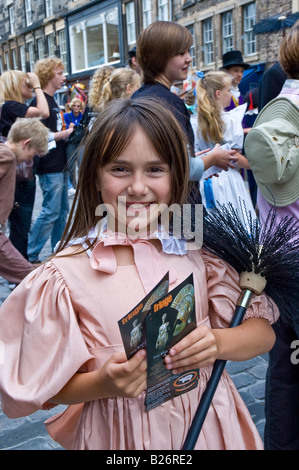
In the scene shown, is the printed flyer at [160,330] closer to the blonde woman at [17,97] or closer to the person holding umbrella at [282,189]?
the person holding umbrella at [282,189]

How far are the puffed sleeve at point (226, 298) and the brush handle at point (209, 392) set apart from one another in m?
0.06

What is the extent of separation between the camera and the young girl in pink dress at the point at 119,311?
4.05ft

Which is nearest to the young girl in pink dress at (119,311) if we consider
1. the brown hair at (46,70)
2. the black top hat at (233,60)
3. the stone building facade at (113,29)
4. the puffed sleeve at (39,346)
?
the puffed sleeve at (39,346)

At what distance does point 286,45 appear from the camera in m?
1.87

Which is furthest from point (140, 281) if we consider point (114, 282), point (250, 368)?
point (250, 368)

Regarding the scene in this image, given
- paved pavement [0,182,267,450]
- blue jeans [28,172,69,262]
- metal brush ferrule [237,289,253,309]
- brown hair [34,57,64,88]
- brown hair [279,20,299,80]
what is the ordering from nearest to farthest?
metal brush ferrule [237,289,253,309]
brown hair [279,20,299,80]
paved pavement [0,182,267,450]
blue jeans [28,172,69,262]
brown hair [34,57,64,88]

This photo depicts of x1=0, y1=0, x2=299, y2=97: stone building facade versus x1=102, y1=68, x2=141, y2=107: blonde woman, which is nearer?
x1=102, y1=68, x2=141, y2=107: blonde woman

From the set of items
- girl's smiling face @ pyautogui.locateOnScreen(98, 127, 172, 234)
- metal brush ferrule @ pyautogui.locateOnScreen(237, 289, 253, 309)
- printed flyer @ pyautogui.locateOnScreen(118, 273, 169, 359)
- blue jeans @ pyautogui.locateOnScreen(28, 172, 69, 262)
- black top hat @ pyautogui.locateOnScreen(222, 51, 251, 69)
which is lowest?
blue jeans @ pyautogui.locateOnScreen(28, 172, 69, 262)

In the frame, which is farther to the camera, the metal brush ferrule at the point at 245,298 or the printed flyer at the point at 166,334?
the metal brush ferrule at the point at 245,298

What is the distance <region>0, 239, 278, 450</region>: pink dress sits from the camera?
124cm

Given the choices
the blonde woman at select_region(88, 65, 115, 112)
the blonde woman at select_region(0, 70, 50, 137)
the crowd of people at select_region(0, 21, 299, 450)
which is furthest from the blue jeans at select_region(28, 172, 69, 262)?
the crowd of people at select_region(0, 21, 299, 450)

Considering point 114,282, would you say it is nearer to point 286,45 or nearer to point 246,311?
point 246,311

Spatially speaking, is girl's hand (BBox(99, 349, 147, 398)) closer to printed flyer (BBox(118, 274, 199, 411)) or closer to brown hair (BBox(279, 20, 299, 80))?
printed flyer (BBox(118, 274, 199, 411))

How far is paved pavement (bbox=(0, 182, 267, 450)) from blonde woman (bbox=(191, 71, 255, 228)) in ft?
3.73
